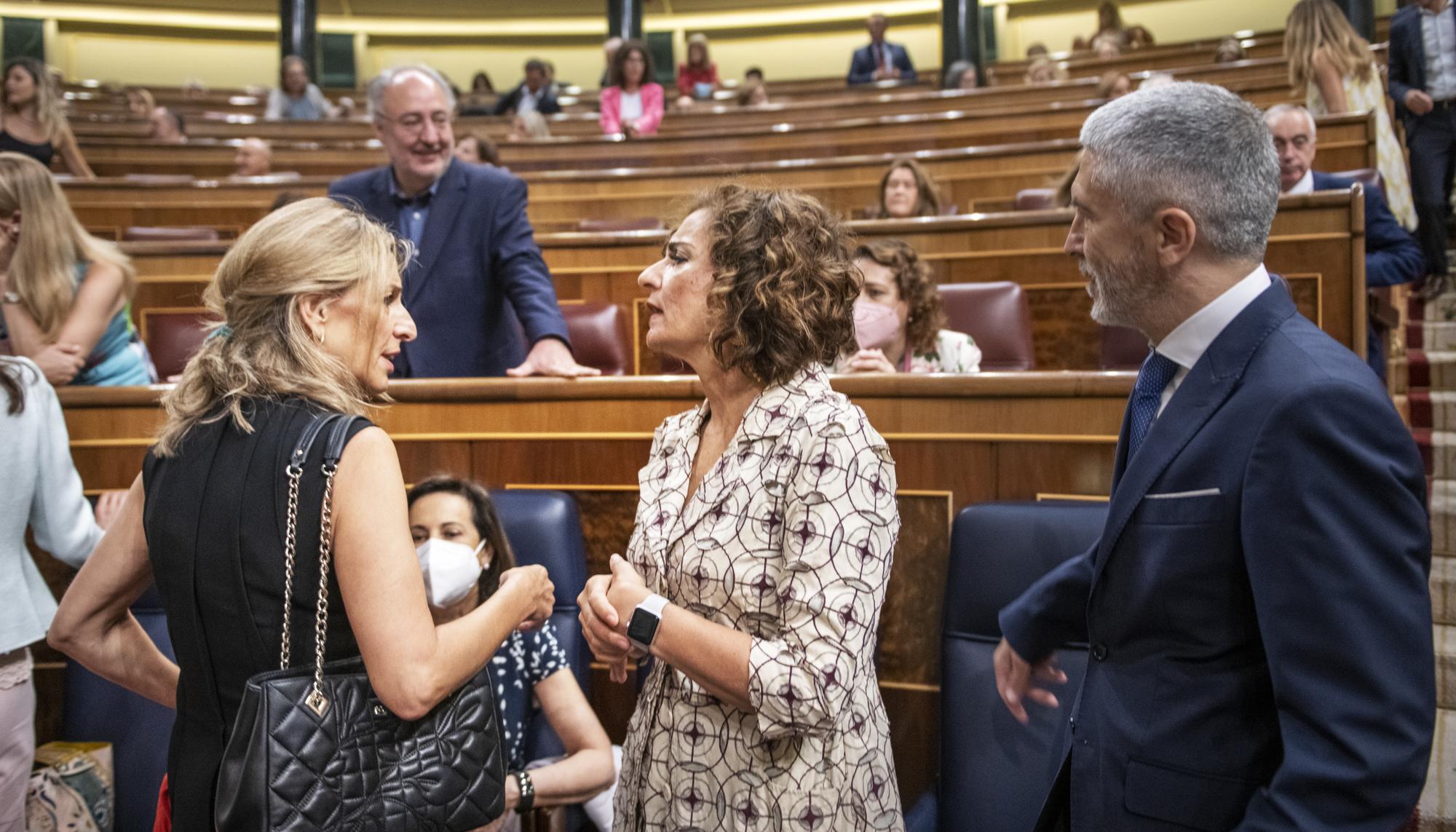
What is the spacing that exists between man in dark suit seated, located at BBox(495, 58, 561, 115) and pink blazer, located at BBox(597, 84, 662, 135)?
125cm

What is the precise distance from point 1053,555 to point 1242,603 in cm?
56

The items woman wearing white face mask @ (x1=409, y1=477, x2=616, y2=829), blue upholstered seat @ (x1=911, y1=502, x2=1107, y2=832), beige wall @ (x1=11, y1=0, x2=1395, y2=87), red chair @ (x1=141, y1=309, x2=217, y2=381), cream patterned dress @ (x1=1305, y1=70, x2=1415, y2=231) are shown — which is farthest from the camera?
beige wall @ (x1=11, y1=0, x2=1395, y2=87)

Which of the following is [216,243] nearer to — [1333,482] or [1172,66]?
[1333,482]

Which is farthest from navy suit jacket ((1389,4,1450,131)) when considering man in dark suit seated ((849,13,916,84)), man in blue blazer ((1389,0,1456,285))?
man in dark suit seated ((849,13,916,84))

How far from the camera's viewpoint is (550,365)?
1906mm

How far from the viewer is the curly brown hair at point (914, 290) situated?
240 centimetres

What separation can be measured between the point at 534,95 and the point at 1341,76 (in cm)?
535

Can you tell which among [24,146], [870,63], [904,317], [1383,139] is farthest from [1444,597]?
[870,63]

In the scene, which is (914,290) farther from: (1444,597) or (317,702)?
(317,702)

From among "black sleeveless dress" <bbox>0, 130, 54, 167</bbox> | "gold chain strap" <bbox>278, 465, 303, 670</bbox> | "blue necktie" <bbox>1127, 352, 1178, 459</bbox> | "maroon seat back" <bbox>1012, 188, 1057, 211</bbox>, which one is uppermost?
"black sleeveless dress" <bbox>0, 130, 54, 167</bbox>

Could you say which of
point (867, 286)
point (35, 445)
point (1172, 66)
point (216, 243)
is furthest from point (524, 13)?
point (35, 445)

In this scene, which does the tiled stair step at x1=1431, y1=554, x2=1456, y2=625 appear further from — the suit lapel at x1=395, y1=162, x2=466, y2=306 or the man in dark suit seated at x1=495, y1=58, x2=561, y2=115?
the man in dark suit seated at x1=495, y1=58, x2=561, y2=115

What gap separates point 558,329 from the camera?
2133 mm

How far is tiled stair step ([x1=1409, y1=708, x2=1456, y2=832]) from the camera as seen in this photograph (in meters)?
1.51
